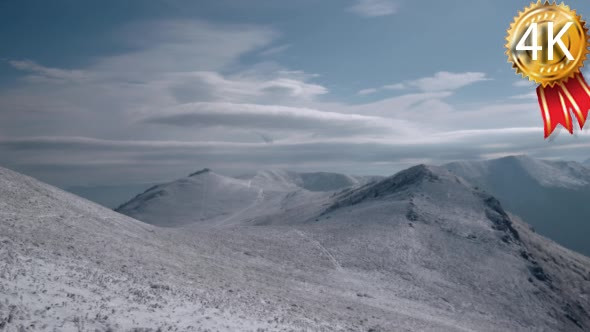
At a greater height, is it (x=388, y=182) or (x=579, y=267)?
(x=388, y=182)

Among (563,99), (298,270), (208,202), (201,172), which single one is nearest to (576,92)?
(563,99)

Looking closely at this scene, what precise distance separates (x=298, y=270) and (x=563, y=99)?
22435 mm

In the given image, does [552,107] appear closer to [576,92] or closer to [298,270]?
[576,92]

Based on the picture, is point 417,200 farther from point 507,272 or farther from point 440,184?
point 507,272

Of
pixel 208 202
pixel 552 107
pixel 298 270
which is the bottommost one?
pixel 208 202

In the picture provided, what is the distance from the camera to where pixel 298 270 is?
119 ft

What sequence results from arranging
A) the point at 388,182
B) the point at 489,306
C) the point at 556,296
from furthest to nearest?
the point at 388,182 → the point at 556,296 → the point at 489,306

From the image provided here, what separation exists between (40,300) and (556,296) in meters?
45.7

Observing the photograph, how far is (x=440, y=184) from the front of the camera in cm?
7162

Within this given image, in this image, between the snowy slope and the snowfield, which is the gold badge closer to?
the snowfield

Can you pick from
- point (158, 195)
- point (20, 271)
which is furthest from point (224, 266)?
point (158, 195)

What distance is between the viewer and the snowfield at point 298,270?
16281 mm

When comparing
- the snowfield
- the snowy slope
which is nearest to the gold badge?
the snowfield

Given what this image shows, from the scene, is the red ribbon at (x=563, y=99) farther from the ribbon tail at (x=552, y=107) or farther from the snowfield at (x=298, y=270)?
the snowfield at (x=298, y=270)
